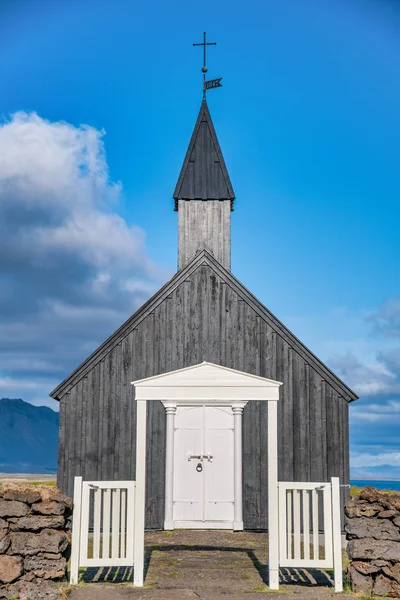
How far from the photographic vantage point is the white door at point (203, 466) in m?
17.0

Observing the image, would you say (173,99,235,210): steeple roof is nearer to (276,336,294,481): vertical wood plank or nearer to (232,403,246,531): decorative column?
(276,336,294,481): vertical wood plank

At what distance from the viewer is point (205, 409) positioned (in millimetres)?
17531

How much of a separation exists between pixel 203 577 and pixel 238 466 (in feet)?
18.0

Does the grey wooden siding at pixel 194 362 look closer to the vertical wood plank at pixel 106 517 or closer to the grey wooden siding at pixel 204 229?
the grey wooden siding at pixel 204 229

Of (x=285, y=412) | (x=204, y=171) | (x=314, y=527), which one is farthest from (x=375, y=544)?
(x=204, y=171)

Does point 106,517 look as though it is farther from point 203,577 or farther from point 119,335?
point 119,335

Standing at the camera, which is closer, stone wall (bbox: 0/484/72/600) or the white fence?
stone wall (bbox: 0/484/72/600)

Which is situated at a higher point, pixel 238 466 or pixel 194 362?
pixel 194 362

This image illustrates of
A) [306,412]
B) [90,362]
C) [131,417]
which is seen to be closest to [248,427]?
[306,412]

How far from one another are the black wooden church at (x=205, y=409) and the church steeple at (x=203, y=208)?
2561 mm

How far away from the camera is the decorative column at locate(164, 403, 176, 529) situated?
1683cm

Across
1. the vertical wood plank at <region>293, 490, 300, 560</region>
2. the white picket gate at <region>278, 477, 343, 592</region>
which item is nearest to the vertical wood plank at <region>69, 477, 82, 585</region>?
the white picket gate at <region>278, 477, 343, 592</region>

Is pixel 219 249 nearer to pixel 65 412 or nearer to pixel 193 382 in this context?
pixel 65 412

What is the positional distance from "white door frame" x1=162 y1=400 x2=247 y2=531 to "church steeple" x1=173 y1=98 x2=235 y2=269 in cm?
458
